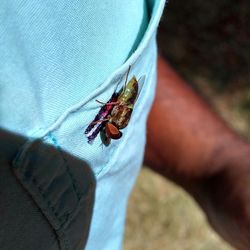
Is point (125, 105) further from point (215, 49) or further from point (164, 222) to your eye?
point (215, 49)

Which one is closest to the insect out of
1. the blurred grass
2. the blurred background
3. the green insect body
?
the green insect body

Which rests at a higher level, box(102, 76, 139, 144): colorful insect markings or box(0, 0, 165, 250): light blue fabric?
box(0, 0, 165, 250): light blue fabric

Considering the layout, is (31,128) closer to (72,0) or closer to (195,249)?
(72,0)

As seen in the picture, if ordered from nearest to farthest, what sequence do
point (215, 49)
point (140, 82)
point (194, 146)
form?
1. point (140, 82)
2. point (194, 146)
3. point (215, 49)

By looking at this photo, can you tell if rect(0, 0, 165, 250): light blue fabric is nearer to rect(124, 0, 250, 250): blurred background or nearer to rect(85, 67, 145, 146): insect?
rect(85, 67, 145, 146): insect

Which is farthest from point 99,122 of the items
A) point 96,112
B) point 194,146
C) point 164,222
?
point 164,222

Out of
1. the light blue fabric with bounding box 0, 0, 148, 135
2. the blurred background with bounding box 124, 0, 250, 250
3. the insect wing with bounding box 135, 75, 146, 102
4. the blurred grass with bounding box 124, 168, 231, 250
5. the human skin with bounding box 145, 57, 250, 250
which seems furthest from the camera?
the blurred background with bounding box 124, 0, 250, 250
